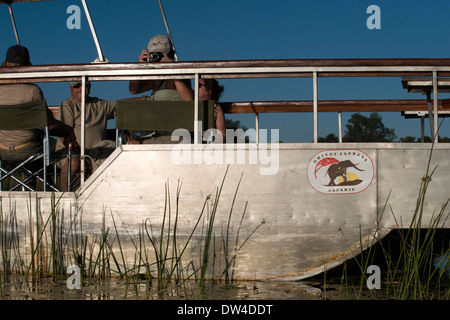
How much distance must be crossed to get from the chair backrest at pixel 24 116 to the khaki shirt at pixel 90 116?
0.81 meters

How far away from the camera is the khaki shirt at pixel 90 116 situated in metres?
5.52

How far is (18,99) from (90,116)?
0.80m

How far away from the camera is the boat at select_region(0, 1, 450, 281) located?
14.2ft

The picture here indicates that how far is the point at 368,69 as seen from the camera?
175 inches

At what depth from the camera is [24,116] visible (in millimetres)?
4742

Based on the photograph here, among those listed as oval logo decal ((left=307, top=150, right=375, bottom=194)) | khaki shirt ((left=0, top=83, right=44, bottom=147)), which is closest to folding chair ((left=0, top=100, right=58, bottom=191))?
khaki shirt ((left=0, top=83, right=44, bottom=147))

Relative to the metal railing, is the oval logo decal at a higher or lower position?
lower

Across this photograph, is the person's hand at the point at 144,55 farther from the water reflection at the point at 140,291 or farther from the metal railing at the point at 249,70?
the water reflection at the point at 140,291

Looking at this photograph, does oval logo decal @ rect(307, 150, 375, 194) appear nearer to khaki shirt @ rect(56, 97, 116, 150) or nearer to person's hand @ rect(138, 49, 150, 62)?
person's hand @ rect(138, 49, 150, 62)

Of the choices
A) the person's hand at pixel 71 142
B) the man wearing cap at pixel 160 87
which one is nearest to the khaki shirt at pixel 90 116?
the person's hand at pixel 71 142

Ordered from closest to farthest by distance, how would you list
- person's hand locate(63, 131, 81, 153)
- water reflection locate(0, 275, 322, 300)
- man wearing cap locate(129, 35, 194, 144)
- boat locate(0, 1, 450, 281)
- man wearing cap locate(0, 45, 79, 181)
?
water reflection locate(0, 275, 322, 300) < boat locate(0, 1, 450, 281) < man wearing cap locate(129, 35, 194, 144) < man wearing cap locate(0, 45, 79, 181) < person's hand locate(63, 131, 81, 153)

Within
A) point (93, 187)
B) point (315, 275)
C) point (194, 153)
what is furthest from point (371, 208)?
point (93, 187)

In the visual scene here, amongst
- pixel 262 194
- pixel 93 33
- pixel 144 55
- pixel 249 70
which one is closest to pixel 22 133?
pixel 93 33

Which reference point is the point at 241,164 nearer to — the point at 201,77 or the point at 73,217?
the point at 201,77
